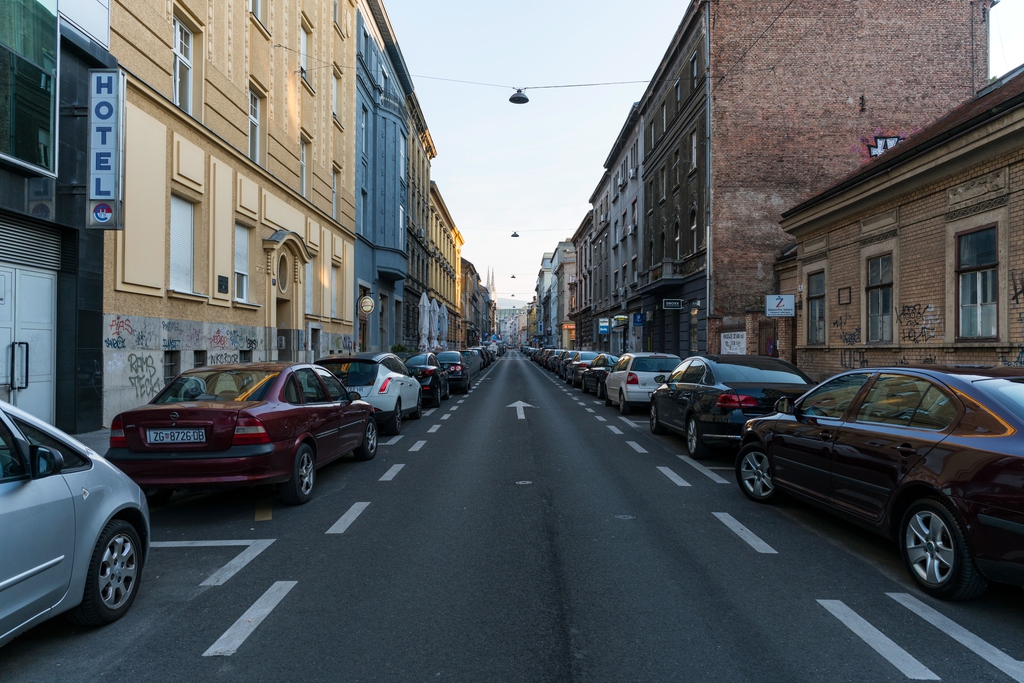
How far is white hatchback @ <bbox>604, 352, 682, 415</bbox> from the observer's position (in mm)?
15891

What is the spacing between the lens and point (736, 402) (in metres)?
8.96

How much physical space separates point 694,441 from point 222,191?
42.0 ft

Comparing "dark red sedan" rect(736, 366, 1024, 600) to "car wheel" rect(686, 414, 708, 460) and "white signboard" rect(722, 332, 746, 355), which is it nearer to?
"car wheel" rect(686, 414, 708, 460)

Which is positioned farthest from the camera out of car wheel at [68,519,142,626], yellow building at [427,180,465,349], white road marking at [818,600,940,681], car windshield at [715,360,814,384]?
yellow building at [427,180,465,349]

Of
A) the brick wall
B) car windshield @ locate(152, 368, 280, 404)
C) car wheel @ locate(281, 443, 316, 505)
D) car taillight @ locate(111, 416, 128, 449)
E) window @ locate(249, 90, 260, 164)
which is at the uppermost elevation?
the brick wall

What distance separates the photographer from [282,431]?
654cm

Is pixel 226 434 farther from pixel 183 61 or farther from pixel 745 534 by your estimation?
pixel 183 61

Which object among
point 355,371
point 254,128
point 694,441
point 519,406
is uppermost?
point 254,128

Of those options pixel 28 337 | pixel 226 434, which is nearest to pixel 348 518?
pixel 226 434

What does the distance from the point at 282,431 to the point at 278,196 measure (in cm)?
1563

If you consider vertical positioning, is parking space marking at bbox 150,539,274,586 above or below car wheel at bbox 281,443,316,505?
below

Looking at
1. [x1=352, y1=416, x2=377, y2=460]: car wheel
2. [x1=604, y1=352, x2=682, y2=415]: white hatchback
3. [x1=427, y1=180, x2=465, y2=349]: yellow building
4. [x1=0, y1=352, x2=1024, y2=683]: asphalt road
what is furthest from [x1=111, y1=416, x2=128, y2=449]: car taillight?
[x1=427, y1=180, x2=465, y2=349]: yellow building

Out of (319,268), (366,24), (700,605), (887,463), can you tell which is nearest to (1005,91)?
(887,463)

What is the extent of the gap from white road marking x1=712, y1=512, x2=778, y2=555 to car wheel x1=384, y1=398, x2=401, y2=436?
7.19 meters
